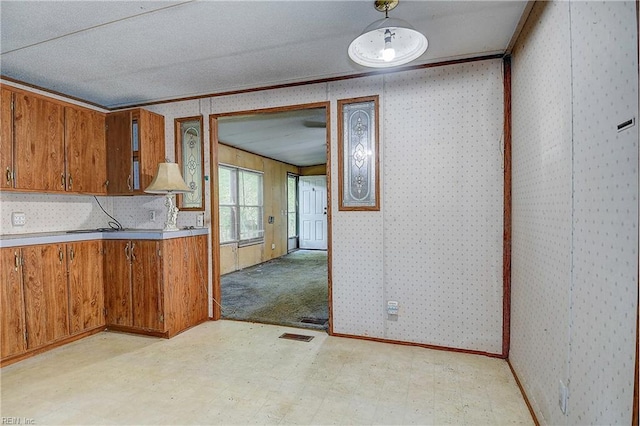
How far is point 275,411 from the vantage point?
1906 millimetres

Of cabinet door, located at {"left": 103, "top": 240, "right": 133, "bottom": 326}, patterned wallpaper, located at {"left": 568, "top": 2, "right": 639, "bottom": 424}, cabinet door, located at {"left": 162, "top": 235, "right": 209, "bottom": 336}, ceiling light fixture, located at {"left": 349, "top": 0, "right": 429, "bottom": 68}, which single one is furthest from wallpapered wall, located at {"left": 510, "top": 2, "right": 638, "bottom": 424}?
cabinet door, located at {"left": 103, "top": 240, "right": 133, "bottom": 326}

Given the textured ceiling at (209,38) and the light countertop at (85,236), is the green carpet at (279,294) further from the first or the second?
the textured ceiling at (209,38)

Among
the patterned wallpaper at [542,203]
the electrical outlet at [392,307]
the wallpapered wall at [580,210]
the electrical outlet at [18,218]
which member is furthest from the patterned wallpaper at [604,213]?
the electrical outlet at [18,218]

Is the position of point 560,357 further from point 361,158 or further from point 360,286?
point 361,158

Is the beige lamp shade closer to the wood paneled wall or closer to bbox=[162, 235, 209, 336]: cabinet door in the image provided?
bbox=[162, 235, 209, 336]: cabinet door

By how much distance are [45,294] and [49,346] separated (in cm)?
45

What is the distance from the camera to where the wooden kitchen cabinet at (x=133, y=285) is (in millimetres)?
3008

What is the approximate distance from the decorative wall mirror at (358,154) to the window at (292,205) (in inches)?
220

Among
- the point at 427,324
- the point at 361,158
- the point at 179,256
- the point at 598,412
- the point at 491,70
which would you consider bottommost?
the point at 427,324

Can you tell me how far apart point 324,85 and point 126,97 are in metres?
2.15

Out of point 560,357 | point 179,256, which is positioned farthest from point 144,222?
point 560,357

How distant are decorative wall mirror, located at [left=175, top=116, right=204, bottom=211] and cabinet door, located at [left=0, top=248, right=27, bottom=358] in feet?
4.71

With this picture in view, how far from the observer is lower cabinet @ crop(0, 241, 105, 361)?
2.50 metres

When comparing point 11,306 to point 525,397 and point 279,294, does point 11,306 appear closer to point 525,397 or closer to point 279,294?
point 279,294
